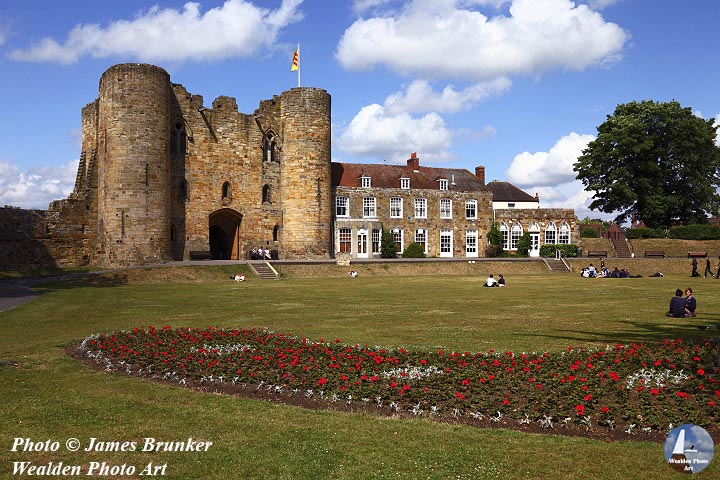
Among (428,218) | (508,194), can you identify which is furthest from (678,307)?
(508,194)

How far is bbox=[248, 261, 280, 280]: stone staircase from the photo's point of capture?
1495 inches

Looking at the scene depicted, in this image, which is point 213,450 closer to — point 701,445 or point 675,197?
point 701,445

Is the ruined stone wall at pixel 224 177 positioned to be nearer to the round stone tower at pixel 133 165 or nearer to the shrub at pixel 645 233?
the round stone tower at pixel 133 165

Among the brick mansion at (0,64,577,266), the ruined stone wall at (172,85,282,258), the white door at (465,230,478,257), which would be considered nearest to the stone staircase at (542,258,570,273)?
the white door at (465,230,478,257)

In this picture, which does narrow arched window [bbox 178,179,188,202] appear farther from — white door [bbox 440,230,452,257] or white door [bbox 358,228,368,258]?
white door [bbox 440,230,452,257]

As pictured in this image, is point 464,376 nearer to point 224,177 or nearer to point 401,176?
point 224,177

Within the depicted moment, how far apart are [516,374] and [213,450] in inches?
218

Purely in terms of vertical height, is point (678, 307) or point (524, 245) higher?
point (524, 245)

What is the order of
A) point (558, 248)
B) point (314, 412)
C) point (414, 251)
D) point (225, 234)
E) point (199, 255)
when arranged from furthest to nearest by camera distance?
point (558, 248) < point (414, 251) < point (225, 234) < point (199, 255) < point (314, 412)

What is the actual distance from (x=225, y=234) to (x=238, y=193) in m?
4.40

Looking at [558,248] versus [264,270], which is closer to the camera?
[264,270]

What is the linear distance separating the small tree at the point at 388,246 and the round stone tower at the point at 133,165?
2048 centimetres

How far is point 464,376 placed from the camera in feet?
33.2

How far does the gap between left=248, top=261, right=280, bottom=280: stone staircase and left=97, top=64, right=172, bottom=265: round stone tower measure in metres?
7.40
